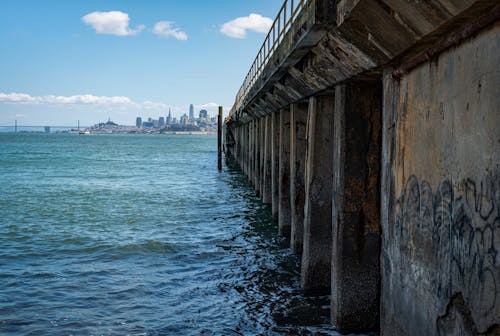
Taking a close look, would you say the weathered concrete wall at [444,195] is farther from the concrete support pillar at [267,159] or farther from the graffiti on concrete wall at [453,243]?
the concrete support pillar at [267,159]

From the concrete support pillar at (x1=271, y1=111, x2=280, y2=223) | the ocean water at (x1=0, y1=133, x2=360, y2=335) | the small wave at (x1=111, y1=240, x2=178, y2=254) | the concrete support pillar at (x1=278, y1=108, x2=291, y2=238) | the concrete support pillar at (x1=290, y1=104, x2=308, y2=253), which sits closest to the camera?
the ocean water at (x1=0, y1=133, x2=360, y2=335)

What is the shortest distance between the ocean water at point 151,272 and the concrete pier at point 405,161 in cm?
131

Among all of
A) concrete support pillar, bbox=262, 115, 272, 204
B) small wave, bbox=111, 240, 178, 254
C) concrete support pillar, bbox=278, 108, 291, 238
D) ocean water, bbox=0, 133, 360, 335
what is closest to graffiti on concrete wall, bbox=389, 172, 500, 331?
ocean water, bbox=0, 133, 360, 335

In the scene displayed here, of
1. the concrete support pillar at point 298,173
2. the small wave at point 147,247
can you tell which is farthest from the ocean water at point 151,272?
the concrete support pillar at point 298,173

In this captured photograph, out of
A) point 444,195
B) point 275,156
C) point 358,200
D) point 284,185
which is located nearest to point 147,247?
point 284,185

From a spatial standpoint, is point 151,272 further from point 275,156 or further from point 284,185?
point 275,156

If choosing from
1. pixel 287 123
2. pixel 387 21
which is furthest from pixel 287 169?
pixel 387 21

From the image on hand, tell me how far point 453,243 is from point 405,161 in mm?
1423

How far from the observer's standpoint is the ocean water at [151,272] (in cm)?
922

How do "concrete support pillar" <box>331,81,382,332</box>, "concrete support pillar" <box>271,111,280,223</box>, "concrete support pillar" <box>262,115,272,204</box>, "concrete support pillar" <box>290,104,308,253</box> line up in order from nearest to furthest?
"concrete support pillar" <box>331,81,382,332</box>, "concrete support pillar" <box>290,104,308,253</box>, "concrete support pillar" <box>271,111,280,223</box>, "concrete support pillar" <box>262,115,272,204</box>

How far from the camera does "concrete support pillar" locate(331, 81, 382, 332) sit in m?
7.66

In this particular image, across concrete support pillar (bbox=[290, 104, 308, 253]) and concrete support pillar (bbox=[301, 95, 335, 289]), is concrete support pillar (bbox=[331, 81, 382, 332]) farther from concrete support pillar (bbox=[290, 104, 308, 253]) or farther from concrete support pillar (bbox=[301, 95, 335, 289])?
concrete support pillar (bbox=[290, 104, 308, 253])

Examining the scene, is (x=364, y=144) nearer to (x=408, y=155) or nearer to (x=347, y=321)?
(x=408, y=155)

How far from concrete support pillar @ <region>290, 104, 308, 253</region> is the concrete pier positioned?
242cm
